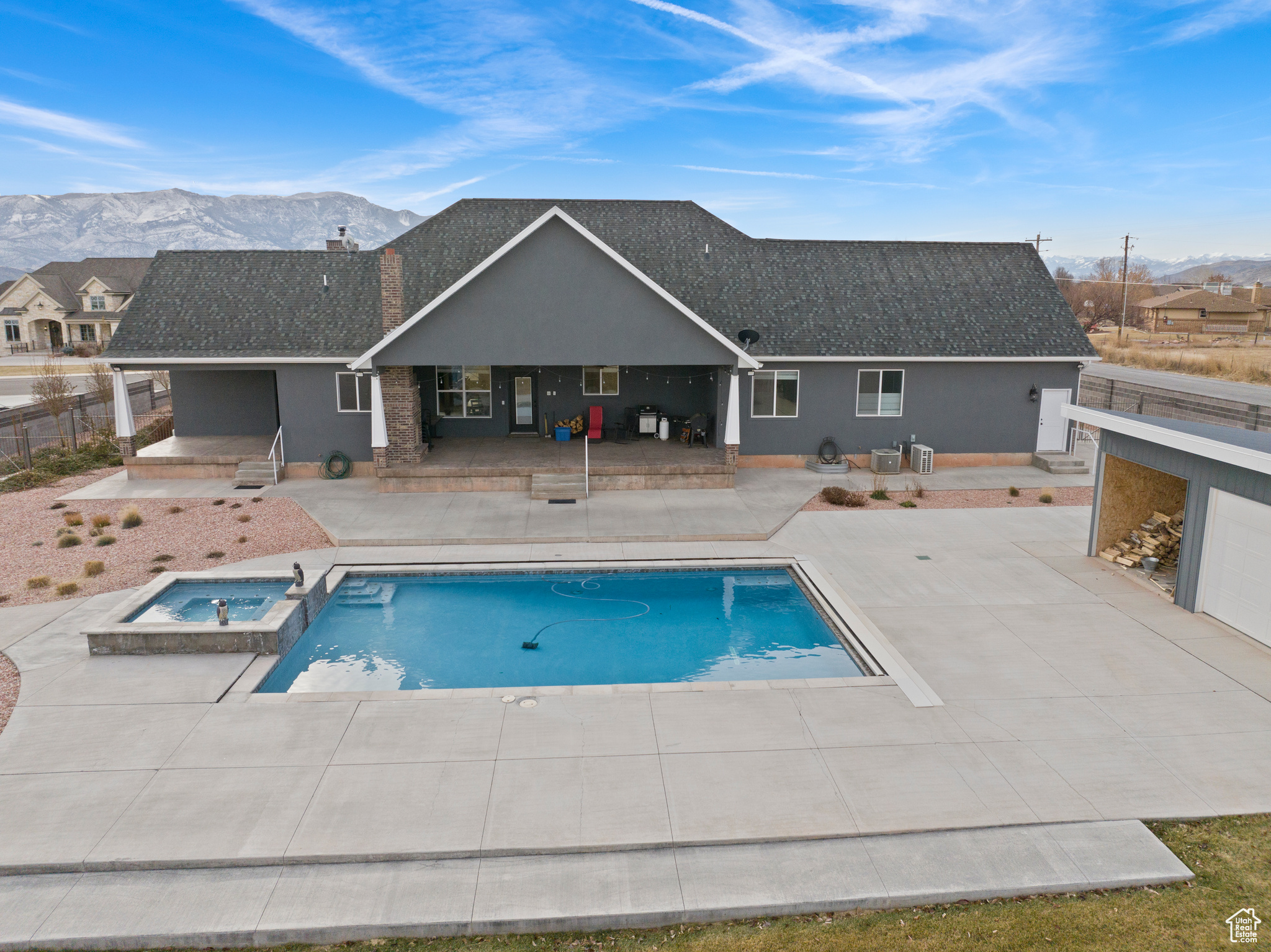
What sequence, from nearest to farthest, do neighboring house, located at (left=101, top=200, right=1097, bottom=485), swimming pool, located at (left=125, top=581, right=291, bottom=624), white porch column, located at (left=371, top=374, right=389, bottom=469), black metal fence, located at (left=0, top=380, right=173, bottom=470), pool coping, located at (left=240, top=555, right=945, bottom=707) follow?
pool coping, located at (left=240, top=555, right=945, bottom=707) → swimming pool, located at (left=125, top=581, right=291, bottom=624) → neighboring house, located at (left=101, top=200, right=1097, bottom=485) → white porch column, located at (left=371, top=374, right=389, bottom=469) → black metal fence, located at (left=0, top=380, right=173, bottom=470)

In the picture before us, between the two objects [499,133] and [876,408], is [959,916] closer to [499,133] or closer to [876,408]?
[876,408]

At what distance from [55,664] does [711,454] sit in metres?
14.9

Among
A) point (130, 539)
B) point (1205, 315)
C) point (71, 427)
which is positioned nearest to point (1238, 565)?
point (130, 539)

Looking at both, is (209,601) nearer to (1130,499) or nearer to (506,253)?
(506,253)

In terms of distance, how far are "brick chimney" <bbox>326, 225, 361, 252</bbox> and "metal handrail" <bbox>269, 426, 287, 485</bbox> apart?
22.6 feet

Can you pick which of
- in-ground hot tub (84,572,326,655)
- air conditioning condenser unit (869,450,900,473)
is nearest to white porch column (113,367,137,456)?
in-ground hot tub (84,572,326,655)

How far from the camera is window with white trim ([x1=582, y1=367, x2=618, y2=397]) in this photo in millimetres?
23500

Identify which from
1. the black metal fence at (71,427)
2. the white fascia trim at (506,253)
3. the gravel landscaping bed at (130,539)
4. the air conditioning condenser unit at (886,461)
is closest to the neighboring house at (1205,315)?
the air conditioning condenser unit at (886,461)

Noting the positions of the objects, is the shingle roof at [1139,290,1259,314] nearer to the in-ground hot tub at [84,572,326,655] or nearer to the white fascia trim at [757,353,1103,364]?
the white fascia trim at [757,353,1103,364]

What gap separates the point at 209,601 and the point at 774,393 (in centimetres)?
1469

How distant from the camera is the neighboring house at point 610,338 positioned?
19250 millimetres

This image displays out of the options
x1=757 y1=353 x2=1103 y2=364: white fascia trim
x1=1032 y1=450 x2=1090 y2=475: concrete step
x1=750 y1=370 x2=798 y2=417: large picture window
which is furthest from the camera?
x1=750 y1=370 x2=798 y2=417: large picture window

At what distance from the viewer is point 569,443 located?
23.0 meters

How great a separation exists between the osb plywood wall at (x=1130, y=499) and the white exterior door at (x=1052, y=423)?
7.90 m
